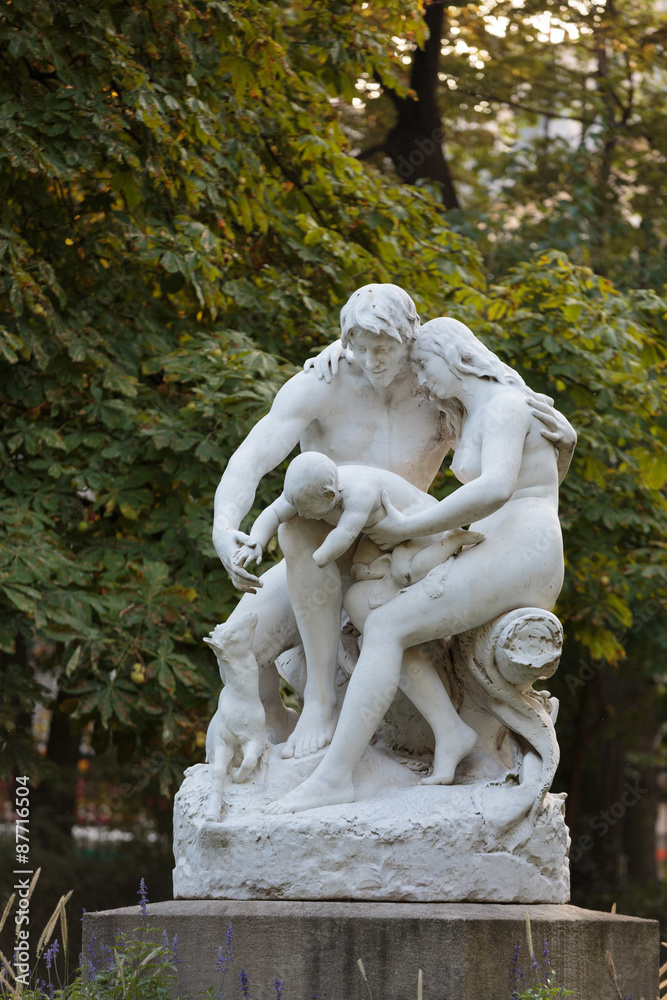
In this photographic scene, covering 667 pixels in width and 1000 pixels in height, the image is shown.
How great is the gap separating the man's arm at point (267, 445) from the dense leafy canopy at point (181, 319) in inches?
83.7

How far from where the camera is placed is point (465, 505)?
446 cm

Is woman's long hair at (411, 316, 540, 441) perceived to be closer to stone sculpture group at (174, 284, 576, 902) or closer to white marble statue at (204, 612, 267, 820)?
stone sculpture group at (174, 284, 576, 902)

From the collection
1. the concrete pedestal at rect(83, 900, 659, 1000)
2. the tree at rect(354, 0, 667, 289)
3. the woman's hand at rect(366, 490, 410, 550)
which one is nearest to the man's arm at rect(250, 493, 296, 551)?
the woman's hand at rect(366, 490, 410, 550)

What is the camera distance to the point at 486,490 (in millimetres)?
4469

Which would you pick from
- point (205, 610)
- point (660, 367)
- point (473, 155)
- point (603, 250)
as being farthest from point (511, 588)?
point (473, 155)

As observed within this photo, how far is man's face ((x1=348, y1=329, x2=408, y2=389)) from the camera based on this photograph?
4836 millimetres

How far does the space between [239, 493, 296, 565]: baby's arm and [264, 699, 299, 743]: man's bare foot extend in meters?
0.73

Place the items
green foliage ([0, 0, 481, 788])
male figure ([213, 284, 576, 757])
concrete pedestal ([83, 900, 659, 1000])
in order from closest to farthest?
concrete pedestal ([83, 900, 659, 1000]), male figure ([213, 284, 576, 757]), green foliage ([0, 0, 481, 788])

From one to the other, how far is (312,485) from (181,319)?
471 cm

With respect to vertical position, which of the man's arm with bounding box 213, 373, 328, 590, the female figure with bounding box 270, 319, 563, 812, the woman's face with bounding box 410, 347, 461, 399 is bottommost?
the female figure with bounding box 270, 319, 563, 812

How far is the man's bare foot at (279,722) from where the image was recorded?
4988 millimetres

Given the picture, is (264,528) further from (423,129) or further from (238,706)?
(423,129)

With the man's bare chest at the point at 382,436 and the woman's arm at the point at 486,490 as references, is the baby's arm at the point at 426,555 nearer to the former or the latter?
the woman's arm at the point at 486,490

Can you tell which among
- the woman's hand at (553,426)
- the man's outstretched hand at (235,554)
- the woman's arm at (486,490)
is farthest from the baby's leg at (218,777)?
the woman's hand at (553,426)
